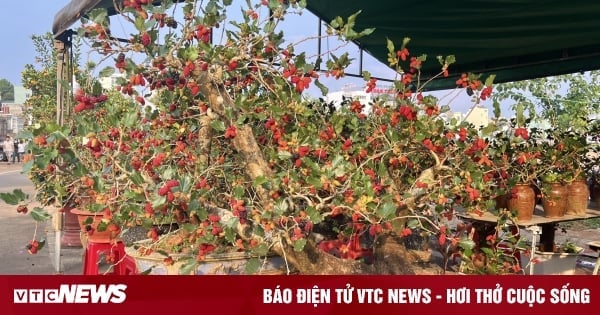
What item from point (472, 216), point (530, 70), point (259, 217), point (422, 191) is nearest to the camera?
point (259, 217)

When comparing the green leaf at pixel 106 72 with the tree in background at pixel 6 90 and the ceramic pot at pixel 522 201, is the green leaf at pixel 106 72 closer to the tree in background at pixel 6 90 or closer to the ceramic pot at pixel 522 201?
the ceramic pot at pixel 522 201

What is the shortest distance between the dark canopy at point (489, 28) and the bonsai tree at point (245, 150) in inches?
62.2

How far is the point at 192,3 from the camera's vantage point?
1.93 m

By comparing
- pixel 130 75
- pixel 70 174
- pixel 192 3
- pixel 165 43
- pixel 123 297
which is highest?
pixel 192 3

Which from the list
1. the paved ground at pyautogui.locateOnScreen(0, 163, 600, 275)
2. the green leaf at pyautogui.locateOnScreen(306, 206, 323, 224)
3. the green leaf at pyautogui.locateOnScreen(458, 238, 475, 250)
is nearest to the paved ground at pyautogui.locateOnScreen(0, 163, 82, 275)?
the paved ground at pyautogui.locateOnScreen(0, 163, 600, 275)

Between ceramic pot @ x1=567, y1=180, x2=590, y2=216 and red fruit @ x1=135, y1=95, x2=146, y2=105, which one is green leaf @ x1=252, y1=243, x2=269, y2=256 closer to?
red fruit @ x1=135, y1=95, x2=146, y2=105

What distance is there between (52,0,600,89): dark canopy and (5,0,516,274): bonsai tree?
5.18ft

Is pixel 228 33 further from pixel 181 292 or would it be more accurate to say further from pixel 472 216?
pixel 472 216

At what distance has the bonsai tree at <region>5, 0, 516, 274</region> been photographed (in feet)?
5.50

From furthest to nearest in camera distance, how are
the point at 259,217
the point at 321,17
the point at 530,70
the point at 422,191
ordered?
the point at 530,70 < the point at 321,17 < the point at 422,191 < the point at 259,217

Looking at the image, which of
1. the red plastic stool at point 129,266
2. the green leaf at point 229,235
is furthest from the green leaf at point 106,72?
the red plastic stool at point 129,266

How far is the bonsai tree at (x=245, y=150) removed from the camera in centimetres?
168

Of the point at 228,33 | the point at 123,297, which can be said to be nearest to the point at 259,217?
the point at 123,297

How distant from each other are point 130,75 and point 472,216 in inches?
83.2
